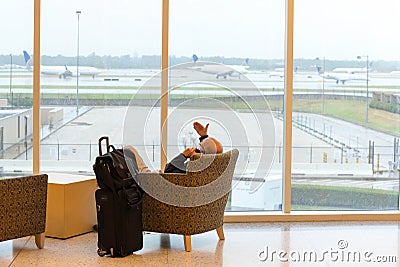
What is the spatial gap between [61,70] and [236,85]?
1.57m

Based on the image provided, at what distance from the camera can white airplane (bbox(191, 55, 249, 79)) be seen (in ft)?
22.5

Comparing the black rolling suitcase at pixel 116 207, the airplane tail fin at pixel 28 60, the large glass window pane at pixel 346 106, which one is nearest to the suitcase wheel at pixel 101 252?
the black rolling suitcase at pixel 116 207

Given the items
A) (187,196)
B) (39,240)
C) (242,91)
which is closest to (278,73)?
(242,91)

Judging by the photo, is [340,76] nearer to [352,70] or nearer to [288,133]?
[352,70]

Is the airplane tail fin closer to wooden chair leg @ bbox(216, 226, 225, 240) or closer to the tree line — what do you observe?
the tree line

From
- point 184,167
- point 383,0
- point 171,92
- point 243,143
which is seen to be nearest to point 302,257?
point 184,167

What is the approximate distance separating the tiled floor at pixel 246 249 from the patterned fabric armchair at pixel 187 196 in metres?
0.20

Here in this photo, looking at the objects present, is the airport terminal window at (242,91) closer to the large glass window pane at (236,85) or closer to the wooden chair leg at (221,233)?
the large glass window pane at (236,85)

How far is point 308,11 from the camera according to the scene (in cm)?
695

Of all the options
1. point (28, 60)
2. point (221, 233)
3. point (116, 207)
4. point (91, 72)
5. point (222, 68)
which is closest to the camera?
point (116, 207)

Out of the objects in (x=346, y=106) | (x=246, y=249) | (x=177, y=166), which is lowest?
(x=246, y=249)

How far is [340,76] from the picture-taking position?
23.2ft

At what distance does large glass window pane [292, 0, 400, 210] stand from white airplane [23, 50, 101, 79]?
1847 millimetres

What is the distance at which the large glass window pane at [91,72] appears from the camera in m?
6.70
